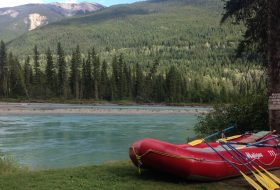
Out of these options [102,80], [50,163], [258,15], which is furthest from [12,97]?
[258,15]

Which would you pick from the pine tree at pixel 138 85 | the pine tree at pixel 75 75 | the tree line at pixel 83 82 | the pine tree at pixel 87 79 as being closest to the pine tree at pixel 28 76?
the tree line at pixel 83 82

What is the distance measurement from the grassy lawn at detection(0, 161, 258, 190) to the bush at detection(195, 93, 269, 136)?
7.41m

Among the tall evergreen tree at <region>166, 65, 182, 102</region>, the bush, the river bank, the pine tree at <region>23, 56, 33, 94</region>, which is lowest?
the tall evergreen tree at <region>166, 65, 182, 102</region>

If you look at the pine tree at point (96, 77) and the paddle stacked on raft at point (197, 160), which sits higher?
the paddle stacked on raft at point (197, 160)

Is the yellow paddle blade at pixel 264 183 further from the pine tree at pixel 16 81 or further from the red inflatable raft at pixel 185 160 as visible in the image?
the pine tree at pixel 16 81

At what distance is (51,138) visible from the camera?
3127 cm

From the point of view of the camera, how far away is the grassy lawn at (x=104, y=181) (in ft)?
29.6

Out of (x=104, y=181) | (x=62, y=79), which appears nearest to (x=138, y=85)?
(x=62, y=79)

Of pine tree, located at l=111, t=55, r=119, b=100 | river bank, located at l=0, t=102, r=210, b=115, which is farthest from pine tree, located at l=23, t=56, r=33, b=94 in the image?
river bank, located at l=0, t=102, r=210, b=115

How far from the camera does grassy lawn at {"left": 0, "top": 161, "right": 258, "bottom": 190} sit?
9.02 metres

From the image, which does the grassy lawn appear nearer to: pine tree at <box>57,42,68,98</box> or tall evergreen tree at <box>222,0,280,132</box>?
tall evergreen tree at <box>222,0,280,132</box>

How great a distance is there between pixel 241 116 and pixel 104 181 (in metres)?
9.94

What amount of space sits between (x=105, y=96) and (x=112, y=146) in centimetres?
9544

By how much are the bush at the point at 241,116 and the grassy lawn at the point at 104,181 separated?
24.3 ft
